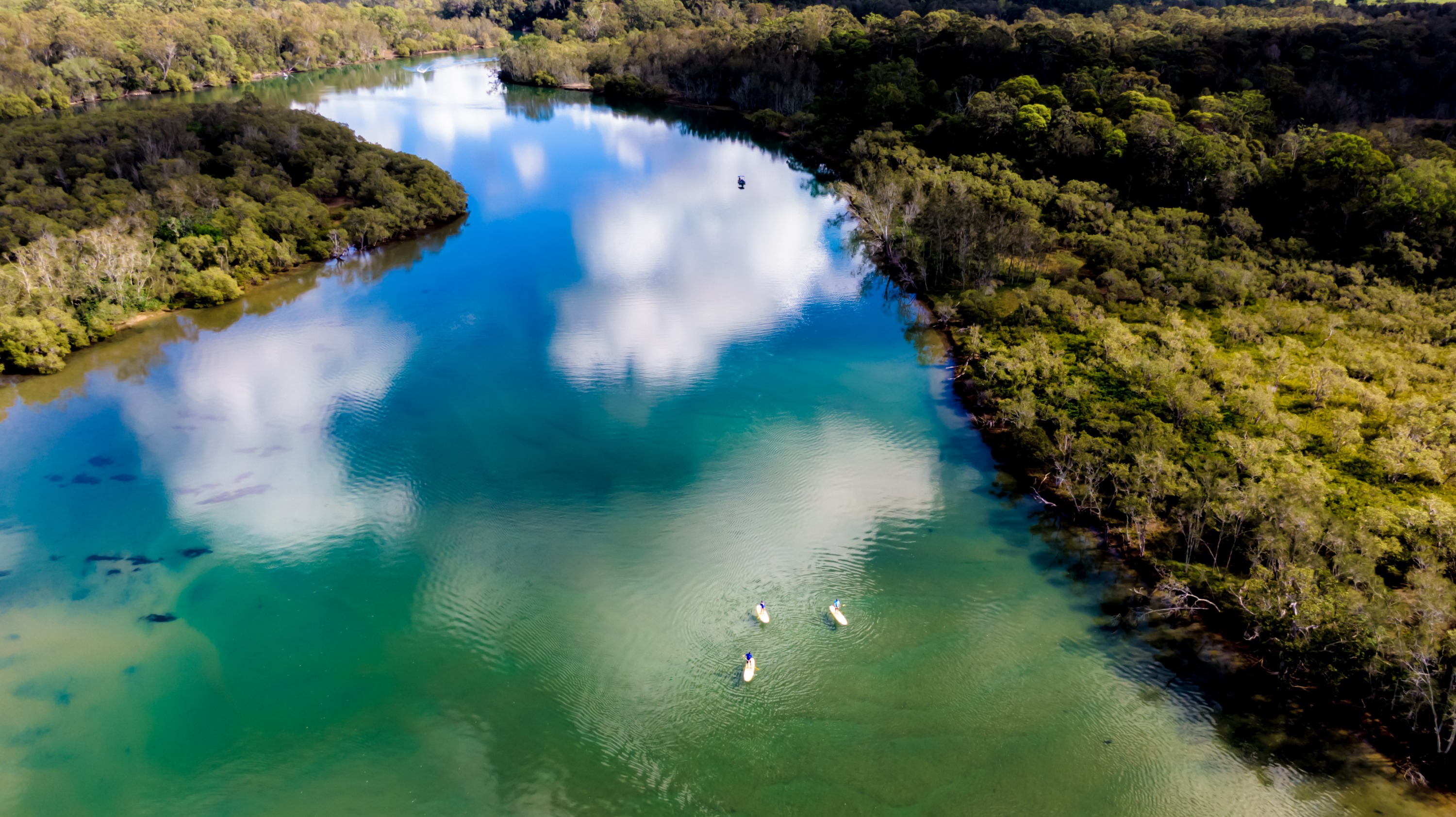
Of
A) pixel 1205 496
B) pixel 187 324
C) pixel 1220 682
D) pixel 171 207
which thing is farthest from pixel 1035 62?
pixel 187 324

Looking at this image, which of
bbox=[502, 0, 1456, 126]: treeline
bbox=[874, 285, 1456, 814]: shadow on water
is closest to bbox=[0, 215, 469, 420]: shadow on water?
bbox=[874, 285, 1456, 814]: shadow on water

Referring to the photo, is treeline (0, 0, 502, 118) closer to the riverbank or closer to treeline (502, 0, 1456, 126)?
treeline (502, 0, 1456, 126)

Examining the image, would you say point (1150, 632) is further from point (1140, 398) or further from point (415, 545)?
point (415, 545)

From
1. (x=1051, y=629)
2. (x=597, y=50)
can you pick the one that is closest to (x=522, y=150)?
(x=597, y=50)

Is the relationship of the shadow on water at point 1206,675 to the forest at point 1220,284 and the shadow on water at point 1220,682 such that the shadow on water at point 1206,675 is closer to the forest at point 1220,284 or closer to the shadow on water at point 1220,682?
the shadow on water at point 1220,682

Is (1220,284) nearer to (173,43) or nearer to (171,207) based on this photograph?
(171,207)
